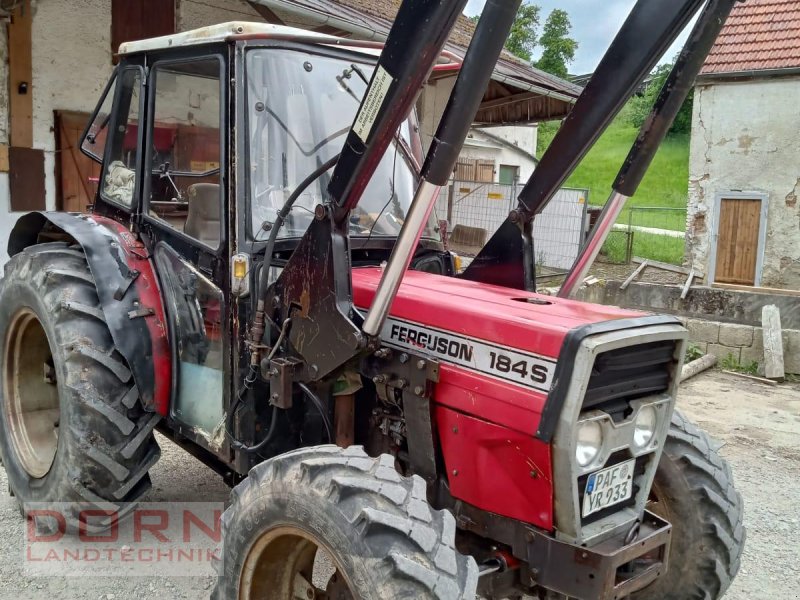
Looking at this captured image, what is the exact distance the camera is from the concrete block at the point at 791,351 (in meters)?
7.84

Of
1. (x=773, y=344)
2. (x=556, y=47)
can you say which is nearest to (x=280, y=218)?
(x=773, y=344)

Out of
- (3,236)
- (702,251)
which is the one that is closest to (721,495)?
(3,236)

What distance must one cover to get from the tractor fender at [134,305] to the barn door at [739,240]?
11.7 meters

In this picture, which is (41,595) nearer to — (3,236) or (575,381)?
(575,381)

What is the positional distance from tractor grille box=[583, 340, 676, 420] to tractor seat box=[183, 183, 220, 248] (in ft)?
5.16

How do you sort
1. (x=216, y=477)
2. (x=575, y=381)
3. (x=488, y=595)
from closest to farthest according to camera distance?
(x=575, y=381) < (x=488, y=595) < (x=216, y=477)

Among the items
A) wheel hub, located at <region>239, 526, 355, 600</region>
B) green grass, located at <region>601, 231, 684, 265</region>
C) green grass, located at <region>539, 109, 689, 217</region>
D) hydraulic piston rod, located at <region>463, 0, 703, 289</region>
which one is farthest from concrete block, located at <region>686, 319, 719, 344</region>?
green grass, located at <region>539, 109, 689, 217</region>

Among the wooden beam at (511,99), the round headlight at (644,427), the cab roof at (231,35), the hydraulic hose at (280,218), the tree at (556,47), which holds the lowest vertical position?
the round headlight at (644,427)

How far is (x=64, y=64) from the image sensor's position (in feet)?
24.1

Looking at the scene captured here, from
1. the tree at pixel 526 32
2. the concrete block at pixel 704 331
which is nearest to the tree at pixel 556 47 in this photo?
the tree at pixel 526 32

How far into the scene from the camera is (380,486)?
2.17 meters

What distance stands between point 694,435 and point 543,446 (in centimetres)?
110

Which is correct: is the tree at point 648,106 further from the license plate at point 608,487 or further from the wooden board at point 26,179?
the license plate at point 608,487

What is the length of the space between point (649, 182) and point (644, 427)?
109 feet
